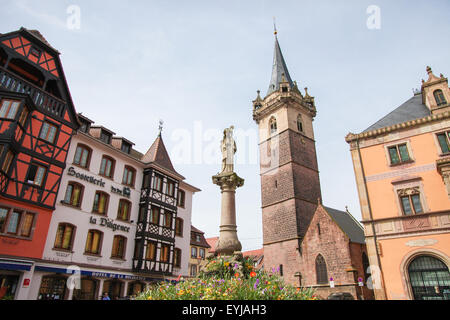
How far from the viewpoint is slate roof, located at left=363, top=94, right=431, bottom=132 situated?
69.2 ft

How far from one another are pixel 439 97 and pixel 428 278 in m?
12.0

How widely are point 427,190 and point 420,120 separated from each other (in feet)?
15.5

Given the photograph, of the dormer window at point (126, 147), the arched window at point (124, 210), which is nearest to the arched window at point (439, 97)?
the arched window at point (124, 210)

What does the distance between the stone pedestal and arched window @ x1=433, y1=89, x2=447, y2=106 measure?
1676 cm

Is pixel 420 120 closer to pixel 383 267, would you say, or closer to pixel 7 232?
pixel 383 267

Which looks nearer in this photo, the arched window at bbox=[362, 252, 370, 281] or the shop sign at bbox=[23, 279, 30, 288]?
the shop sign at bbox=[23, 279, 30, 288]

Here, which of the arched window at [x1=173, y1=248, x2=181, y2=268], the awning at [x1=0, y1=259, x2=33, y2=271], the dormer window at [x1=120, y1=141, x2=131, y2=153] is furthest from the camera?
the arched window at [x1=173, y1=248, x2=181, y2=268]

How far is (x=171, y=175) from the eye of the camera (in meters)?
26.6

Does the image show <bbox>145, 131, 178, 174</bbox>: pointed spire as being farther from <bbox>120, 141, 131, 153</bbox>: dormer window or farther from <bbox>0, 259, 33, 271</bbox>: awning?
<bbox>0, 259, 33, 271</bbox>: awning

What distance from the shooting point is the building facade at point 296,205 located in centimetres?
2623

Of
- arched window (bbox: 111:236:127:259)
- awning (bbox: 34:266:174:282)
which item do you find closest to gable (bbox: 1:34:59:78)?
arched window (bbox: 111:236:127:259)

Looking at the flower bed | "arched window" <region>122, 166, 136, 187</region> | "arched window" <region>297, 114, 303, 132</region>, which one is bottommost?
the flower bed

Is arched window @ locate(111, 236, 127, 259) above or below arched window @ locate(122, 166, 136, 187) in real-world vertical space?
below
